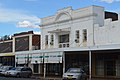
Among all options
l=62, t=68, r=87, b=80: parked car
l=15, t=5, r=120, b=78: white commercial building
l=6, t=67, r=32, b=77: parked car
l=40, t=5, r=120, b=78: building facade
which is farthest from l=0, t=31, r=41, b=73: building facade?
l=62, t=68, r=87, b=80: parked car

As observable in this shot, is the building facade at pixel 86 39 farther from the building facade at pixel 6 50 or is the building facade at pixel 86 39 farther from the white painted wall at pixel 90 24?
the building facade at pixel 6 50

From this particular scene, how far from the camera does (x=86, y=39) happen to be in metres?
40.8

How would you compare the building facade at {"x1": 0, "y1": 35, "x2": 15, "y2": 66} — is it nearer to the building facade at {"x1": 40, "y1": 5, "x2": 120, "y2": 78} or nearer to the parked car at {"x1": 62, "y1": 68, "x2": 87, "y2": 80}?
the building facade at {"x1": 40, "y1": 5, "x2": 120, "y2": 78}

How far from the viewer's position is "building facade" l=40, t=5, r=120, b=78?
120ft

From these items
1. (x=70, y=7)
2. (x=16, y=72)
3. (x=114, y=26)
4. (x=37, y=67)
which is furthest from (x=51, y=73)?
(x=114, y=26)

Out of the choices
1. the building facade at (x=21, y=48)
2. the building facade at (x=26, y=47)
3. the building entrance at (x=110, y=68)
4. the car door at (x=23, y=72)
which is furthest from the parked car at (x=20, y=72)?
the building entrance at (x=110, y=68)

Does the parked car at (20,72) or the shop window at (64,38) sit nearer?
the parked car at (20,72)

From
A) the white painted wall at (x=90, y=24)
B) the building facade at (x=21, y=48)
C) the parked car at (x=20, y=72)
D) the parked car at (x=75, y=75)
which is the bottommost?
the parked car at (x=20, y=72)

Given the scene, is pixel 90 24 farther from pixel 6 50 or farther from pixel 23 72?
pixel 6 50

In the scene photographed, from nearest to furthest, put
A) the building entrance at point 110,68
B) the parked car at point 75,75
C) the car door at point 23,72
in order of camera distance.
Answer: the parked car at point 75,75
the building entrance at point 110,68
the car door at point 23,72

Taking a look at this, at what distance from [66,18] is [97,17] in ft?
20.1

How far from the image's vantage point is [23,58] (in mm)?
A: 47250

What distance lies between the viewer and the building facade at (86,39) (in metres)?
36.7

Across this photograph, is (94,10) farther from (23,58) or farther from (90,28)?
(23,58)
